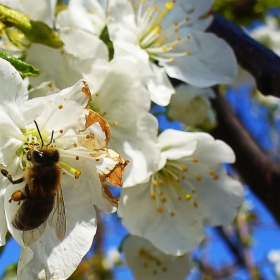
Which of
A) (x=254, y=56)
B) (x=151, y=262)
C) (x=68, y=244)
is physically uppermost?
(x=254, y=56)

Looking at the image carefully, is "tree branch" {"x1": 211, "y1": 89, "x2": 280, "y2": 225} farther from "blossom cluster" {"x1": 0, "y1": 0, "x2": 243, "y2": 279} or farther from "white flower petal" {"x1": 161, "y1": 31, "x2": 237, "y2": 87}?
"white flower petal" {"x1": 161, "y1": 31, "x2": 237, "y2": 87}

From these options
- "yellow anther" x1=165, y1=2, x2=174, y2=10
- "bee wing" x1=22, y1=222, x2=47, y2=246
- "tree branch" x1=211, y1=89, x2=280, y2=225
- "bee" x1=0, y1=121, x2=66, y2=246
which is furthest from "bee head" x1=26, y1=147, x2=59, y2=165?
"tree branch" x1=211, y1=89, x2=280, y2=225

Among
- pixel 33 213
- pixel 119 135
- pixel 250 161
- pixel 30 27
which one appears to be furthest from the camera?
pixel 250 161

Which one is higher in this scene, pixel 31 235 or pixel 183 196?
pixel 31 235

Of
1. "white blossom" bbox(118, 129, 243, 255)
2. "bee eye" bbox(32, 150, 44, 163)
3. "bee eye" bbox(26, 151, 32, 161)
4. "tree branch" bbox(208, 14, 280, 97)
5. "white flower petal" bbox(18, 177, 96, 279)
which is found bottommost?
"white blossom" bbox(118, 129, 243, 255)

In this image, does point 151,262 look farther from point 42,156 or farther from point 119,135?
point 42,156

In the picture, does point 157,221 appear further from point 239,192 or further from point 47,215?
point 47,215

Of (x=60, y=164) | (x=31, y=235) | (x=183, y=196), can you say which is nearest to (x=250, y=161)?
(x=183, y=196)

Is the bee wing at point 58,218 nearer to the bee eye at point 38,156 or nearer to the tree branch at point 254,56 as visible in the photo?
the bee eye at point 38,156
